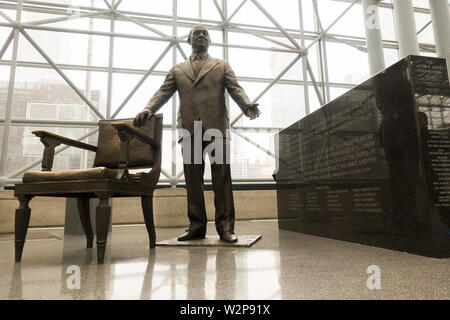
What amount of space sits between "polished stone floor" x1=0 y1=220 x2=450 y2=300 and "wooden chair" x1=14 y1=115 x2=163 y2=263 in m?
0.23

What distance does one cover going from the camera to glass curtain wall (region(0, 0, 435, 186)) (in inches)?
206

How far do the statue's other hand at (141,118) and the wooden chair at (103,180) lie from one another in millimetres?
88

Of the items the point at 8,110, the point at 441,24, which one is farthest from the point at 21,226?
the point at 441,24

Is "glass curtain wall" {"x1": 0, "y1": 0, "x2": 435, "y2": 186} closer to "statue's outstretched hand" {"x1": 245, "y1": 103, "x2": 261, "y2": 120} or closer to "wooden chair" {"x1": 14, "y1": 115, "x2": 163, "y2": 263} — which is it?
"wooden chair" {"x1": 14, "y1": 115, "x2": 163, "y2": 263}

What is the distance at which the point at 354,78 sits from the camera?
713 centimetres

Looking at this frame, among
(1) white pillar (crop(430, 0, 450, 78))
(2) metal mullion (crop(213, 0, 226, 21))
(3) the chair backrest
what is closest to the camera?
(3) the chair backrest

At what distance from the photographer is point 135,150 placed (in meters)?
2.26

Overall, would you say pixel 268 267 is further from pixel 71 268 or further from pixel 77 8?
pixel 77 8

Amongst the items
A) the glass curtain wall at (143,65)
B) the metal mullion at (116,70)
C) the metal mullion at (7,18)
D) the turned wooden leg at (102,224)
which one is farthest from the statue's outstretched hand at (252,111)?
the metal mullion at (7,18)

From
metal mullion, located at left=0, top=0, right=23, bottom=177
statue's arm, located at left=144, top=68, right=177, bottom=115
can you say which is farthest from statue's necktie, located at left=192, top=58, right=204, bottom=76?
metal mullion, located at left=0, top=0, right=23, bottom=177

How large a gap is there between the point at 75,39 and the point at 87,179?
512 cm

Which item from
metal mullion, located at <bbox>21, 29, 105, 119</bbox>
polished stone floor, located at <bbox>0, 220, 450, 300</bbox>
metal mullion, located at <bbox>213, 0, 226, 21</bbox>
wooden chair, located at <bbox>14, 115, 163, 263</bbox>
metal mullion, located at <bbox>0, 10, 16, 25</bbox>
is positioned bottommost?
polished stone floor, located at <bbox>0, 220, 450, 300</bbox>

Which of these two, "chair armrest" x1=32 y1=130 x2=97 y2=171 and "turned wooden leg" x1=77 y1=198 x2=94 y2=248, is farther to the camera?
"turned wooden leg" x1=77 y1=198 x2=94 y2=248

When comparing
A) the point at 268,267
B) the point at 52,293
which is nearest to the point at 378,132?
the point at 268,267
